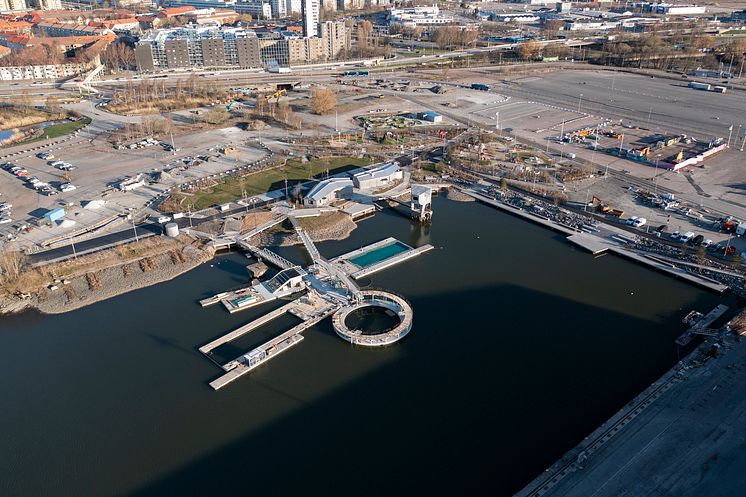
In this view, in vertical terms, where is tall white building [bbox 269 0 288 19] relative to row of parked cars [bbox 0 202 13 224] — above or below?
above

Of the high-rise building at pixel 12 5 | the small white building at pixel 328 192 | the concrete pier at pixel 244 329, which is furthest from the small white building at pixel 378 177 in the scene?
the high-rise building at pixel 12 5

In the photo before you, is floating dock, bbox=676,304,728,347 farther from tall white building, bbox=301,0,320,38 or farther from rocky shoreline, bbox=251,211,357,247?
tall white building, bbox=301,0,320,38

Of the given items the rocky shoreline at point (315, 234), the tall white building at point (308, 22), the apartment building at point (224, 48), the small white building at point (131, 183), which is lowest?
the rocky shoreline at point (315, 234)

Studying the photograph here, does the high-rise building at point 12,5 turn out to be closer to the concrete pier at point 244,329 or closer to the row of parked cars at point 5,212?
the row of parked cars at point 5,212

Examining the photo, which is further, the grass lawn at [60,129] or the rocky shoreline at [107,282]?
the grass lawn at [60,129]

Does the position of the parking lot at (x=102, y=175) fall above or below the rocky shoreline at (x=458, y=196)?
above

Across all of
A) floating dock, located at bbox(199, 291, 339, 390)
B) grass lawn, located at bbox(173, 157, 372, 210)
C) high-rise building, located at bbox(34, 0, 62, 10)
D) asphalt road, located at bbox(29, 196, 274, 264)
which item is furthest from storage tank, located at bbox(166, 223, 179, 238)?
high-rise building, located at bbox(34, 0, 62, 10)

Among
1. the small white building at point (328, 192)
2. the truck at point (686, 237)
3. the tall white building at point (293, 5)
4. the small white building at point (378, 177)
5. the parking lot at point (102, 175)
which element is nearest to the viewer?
the truck at point (686, 237)
